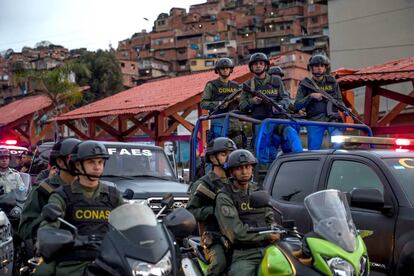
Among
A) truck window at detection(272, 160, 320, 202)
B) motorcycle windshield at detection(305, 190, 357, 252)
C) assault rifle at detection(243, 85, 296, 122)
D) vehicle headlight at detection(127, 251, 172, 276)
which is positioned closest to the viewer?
vehicle headlight at detection(127, 251, 172, 276)

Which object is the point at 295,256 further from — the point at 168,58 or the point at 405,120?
the point at 168,58

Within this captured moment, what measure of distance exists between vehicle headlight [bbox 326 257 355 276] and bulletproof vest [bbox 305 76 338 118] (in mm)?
5530

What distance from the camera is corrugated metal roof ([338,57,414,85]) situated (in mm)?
13688

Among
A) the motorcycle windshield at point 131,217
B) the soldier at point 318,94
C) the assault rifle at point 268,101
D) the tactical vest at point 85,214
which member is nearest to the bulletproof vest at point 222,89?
the assault rifle at point 268,101

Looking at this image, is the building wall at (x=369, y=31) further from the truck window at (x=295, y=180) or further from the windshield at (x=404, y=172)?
the windshield at (x=404, y=172)

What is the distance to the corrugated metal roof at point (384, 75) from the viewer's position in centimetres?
1369

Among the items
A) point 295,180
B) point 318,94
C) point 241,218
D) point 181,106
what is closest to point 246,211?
point 241,218

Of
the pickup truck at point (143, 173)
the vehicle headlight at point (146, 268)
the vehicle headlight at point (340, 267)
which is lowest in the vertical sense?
the pickup truck at point (143, 173)

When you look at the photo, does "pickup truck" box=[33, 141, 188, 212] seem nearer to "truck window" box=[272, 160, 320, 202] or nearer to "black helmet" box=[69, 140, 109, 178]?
"truck window" box=[272, 160, 320, 202]

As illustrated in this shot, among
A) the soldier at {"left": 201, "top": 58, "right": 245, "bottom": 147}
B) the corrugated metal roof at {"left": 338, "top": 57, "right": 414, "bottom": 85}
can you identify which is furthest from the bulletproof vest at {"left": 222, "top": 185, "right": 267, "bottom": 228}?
the corrugated metal roof at {"left": 338, "top": 57, "right": 414, "bottom": 85}

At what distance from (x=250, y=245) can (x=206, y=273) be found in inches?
18.4

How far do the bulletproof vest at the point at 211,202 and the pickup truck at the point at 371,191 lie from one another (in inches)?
42.9

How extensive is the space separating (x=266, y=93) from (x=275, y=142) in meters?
1.26

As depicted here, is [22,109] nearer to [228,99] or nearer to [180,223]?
[228,99]
